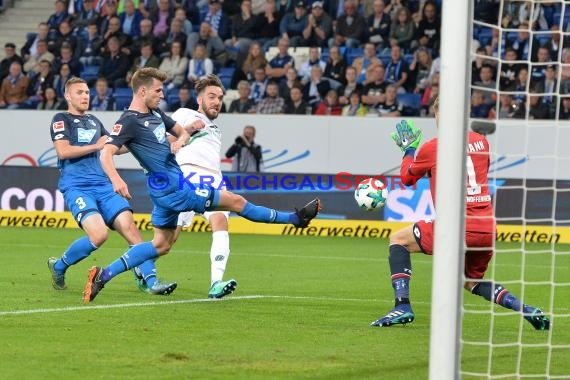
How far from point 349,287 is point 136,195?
8926 millimetres

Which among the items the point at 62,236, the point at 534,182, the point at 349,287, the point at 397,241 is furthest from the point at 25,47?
the point at 397,241

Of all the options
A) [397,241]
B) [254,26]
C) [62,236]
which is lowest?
[62,236]

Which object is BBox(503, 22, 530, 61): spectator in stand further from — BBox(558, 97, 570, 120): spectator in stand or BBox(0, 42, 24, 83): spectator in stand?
BBox(0, 42, 24, 83): spectator in stand

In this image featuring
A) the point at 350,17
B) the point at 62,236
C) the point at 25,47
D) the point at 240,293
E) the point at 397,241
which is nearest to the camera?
the point at 397,241

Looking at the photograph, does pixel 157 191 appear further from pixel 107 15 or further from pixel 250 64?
pixel 107 15

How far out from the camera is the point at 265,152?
21500 mm

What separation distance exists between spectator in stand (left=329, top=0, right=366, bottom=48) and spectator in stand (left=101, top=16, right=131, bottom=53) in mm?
4214

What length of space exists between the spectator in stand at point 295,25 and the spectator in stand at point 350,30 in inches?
27.3

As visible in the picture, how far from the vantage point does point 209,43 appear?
79.7ft

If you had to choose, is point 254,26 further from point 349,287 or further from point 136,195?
point 349,287

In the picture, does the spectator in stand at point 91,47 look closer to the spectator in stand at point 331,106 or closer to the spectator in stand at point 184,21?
the spectator in stand at point 184,21

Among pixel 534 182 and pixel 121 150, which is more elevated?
pixel 121 150

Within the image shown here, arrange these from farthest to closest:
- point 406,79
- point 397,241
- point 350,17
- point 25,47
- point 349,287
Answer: point 25,47 → point 350,17 → point 406,79 → point 349,287 → point 397,241

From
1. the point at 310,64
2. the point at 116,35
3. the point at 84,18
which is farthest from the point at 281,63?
the point at 84,18
